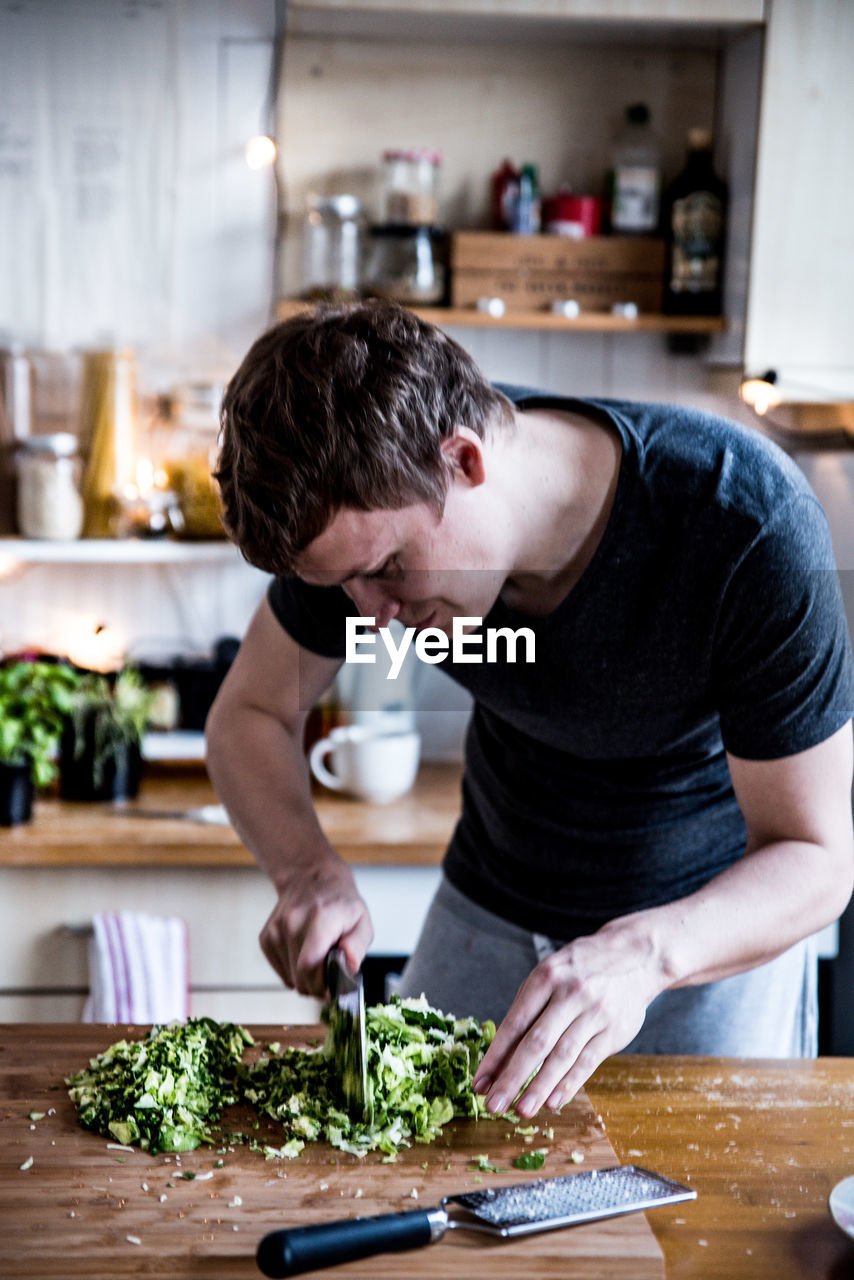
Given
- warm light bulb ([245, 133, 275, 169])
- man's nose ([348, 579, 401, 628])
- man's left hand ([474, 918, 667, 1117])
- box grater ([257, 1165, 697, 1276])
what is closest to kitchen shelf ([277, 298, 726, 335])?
warm light bulb ([245, 133, 275, 169])

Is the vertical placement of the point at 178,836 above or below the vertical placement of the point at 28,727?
below

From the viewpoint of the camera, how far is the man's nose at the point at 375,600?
1008 millimetres

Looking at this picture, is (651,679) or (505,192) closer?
(651,679)

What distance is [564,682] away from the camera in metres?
1.15

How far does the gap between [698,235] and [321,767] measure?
1072 millimetres

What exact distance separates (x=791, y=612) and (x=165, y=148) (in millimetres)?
1631

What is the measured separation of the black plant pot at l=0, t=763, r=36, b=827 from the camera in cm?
186

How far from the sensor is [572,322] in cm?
206

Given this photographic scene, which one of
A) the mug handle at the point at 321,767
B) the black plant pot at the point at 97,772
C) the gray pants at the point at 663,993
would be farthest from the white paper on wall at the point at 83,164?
the gray pants at the point at 663,993

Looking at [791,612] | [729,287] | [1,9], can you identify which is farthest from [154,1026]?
[1,9]

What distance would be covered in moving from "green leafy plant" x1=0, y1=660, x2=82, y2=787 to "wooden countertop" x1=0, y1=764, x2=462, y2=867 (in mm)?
96

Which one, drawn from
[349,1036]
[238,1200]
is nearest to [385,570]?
[349,1036]

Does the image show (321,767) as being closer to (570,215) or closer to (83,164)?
(570,215)

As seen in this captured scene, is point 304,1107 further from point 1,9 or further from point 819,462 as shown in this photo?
point 1,9
